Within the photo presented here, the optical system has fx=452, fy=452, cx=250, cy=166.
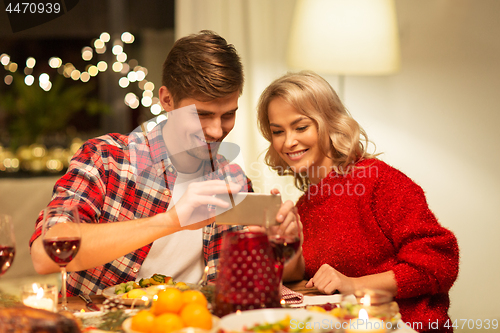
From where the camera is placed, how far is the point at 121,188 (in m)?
1.66

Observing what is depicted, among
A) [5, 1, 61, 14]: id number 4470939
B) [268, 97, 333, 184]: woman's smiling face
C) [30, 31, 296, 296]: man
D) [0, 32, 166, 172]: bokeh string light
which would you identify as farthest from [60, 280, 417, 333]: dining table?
[0, 32, 166, 172]: bokeh string light

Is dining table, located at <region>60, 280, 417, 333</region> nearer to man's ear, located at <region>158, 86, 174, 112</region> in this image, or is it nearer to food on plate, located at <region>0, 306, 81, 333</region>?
food on plate, located at <region>0, 306, 81, 333</region>

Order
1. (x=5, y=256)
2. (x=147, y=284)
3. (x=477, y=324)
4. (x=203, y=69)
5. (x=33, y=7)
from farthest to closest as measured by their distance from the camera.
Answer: (x=477, y=324)
(x=33, y=7)
(x=203, y=69)
(x=147, y=284)
(x=5, y=256)

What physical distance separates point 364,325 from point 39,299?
25.9 inches

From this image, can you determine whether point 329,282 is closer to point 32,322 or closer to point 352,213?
point 352,213

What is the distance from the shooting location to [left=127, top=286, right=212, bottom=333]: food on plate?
0.73m

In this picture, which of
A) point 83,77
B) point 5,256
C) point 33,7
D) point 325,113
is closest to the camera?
point 5,256

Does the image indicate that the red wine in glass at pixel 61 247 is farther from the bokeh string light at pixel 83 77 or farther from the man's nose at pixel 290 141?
the bokeh string light at pixel 83 77

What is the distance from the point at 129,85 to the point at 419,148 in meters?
2.22

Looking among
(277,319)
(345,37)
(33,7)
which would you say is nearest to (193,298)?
(277,319)

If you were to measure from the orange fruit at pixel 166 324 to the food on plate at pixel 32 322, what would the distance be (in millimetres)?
138

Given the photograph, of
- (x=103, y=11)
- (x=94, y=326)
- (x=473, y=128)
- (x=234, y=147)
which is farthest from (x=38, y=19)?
(x=473, y=128)

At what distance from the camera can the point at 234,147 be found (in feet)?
8.88

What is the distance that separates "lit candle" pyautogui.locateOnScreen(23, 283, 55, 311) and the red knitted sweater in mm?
1033
